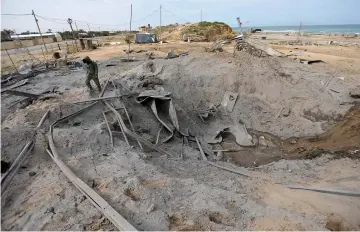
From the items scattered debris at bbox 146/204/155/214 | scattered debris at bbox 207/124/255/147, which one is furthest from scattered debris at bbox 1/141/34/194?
scattered debris at bbox 207/124/255/147

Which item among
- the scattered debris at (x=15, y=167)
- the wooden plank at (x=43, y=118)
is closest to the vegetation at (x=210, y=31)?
the wooden plank at (x=43, y=118)

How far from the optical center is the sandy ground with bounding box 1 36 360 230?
3.64 metres

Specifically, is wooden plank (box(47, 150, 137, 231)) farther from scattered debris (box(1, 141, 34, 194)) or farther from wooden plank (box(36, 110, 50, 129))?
wooden plank (box(36, 110, 50, 129))

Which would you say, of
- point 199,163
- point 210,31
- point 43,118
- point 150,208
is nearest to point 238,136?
point 199,163

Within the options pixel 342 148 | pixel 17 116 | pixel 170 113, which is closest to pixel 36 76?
pixel 17 116

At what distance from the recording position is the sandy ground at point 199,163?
3.64 metres

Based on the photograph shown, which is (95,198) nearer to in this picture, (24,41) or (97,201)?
(97,201)

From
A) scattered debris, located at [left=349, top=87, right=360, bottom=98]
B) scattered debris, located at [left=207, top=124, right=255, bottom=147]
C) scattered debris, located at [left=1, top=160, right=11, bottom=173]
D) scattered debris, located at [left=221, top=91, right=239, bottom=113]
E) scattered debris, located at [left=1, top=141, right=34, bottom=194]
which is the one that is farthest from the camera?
scattered debris, located at [left=221, top=91, right=239, bottom=113]

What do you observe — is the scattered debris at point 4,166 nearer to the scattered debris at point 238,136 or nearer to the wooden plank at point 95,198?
the wooden plank at point 95,198

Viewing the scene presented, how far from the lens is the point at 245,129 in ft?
29.5

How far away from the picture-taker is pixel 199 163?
632 cm

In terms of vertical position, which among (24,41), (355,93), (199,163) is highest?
(355,93)

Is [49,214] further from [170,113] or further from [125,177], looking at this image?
[170,113]

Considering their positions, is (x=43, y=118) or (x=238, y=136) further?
(x=238, y=136)
